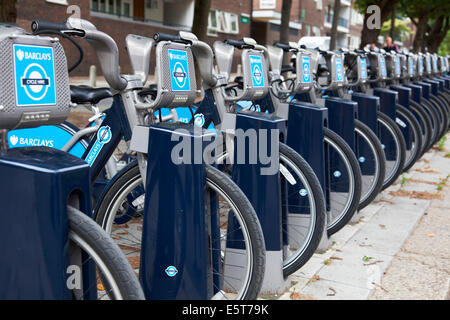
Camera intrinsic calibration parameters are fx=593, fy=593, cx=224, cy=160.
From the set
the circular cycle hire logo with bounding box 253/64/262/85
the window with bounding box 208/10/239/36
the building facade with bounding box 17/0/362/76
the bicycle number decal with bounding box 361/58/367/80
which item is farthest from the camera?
the window with bounding box 208/10/239/36

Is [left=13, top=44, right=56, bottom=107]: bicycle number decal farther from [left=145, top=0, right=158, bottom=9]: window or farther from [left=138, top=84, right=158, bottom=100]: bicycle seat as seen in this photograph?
[left=145, top=0, right=158, bottom=9]: window

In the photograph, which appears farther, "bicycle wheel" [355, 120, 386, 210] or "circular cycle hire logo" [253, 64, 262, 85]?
"bicycle wheel" [355, 120, 386, 210]

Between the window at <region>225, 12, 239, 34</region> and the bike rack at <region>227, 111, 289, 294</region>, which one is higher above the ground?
the window at <region>225, 12, 239, 34</region>

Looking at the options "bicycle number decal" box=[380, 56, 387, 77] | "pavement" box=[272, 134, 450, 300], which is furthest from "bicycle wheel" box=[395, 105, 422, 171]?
"pavement" box=[272, 134, 450, 300]

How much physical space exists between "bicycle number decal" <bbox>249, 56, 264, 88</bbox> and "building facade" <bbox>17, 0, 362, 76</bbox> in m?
12.8

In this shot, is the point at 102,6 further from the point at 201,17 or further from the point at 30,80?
the point at 30,80

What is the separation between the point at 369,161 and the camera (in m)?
4.76

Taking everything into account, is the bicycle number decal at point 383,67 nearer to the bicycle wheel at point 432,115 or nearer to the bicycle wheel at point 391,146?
the bicycle wheel at point 432,115

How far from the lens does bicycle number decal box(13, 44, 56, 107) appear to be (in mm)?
2014

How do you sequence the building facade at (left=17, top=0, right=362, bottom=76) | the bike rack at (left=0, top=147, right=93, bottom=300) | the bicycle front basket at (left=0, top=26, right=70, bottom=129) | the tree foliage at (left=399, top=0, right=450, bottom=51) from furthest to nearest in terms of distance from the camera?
1. the tree foliage at (left=399, top=0, right=450, bottom=51)
2. the building facade at (left=17, top=0, right=362, bottom=76)
3. the bicycle front basket at (left=0, top=26, right=70, bottom=129)
4. the bike rack at (left=0, top=147, right=93, bottom=300)

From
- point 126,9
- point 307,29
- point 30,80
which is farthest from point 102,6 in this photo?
point 30,80

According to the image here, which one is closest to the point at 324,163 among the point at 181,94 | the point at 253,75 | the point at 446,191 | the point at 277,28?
the point at 253,75

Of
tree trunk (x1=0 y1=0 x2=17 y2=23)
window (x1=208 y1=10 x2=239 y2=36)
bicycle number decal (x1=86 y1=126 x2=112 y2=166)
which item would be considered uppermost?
window (x1=208 y1=10 x2=239 y2=36)

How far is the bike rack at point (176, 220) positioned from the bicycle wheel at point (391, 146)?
3208 millimetres
